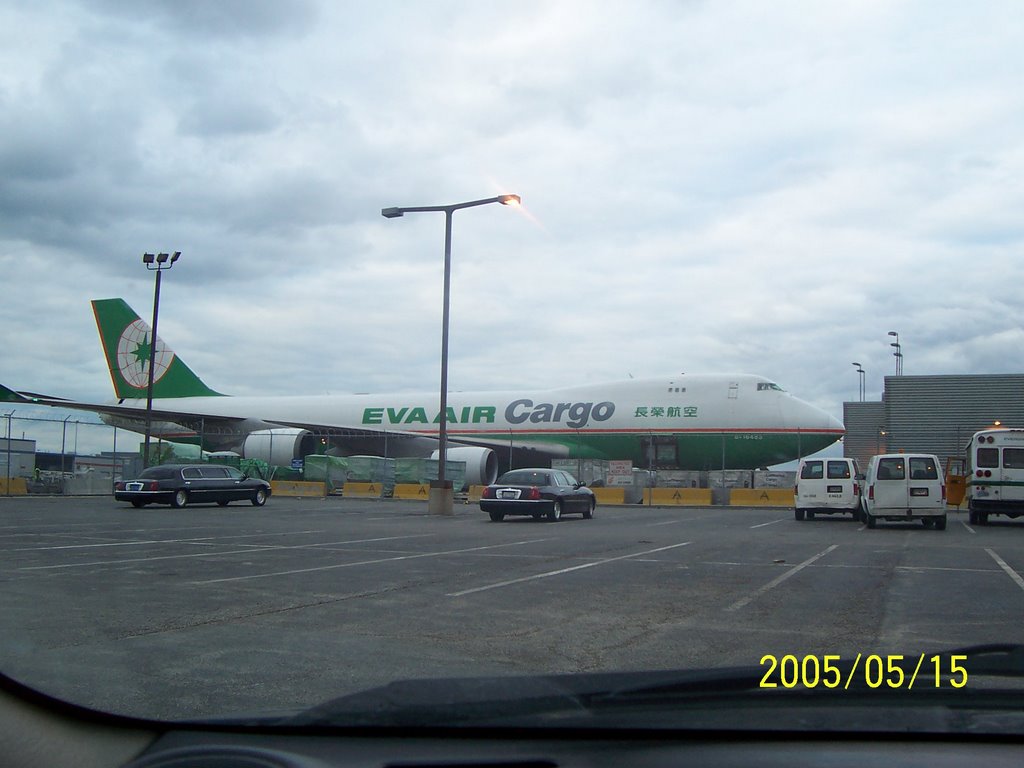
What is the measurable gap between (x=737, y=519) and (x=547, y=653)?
787 inches

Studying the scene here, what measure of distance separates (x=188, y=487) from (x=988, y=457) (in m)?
22.0

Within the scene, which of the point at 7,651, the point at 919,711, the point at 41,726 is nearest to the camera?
the point at 919,711

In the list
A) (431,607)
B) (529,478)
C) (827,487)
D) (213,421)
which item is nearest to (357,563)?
(431,607)

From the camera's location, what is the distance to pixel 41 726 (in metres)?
3.01

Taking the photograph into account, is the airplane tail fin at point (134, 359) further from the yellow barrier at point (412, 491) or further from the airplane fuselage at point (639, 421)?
the yellow barrier at point (412, 491)

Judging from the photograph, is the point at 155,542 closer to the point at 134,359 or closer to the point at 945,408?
the point at 134,359

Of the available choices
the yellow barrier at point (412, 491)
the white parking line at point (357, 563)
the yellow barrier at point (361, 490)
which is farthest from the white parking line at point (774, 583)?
the yellow barrier at point (361, 490)

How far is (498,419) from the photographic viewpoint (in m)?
43.6

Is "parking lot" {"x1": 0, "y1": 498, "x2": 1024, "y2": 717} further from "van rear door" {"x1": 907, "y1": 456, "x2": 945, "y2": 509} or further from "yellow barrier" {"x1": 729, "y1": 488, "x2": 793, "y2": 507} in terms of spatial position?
"yellow barrier" {"x1": 729, "y1": 488, "x2": 793, "y2": 507}

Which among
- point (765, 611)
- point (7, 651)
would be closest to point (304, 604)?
point (7, 651)

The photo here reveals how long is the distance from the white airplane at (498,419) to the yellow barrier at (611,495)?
2.08m

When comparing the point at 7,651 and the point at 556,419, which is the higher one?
the point at 556,419

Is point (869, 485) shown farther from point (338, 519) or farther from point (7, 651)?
point (7, 651)

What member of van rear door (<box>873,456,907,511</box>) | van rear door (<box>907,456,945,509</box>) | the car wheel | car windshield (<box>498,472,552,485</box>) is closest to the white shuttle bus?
van rear door (<box>907,456,945,509</box>)
